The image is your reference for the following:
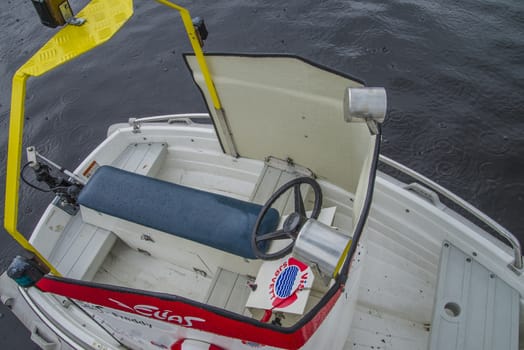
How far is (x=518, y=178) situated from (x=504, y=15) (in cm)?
330

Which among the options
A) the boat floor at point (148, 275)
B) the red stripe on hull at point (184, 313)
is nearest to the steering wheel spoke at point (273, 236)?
the red stripe on hull at point (184, 313)

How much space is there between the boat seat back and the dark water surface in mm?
2195

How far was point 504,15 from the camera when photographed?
6258 mm

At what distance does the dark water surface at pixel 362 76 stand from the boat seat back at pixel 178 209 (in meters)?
2.20

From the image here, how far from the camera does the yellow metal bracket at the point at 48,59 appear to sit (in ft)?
6.73

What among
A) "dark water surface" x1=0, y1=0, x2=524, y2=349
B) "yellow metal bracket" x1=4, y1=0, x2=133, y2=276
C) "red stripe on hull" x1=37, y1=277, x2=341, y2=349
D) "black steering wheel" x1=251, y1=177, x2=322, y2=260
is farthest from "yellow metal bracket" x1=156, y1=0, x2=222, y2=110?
"dark water surface" x1=0, y1=0, x2=524, y2=349

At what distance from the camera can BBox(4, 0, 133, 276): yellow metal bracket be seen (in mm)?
2051

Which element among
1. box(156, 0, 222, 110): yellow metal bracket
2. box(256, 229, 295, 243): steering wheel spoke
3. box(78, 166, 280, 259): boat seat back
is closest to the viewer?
box(256, 229, 295, 243): steering wheel spoke

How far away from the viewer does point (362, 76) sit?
5859mm

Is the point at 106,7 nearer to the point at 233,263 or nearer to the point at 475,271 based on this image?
the point at 233,263

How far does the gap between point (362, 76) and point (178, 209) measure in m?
4.14

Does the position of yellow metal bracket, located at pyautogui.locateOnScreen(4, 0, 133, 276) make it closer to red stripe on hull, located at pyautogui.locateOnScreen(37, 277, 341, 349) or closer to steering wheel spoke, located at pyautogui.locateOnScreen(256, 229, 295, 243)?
red stripe on hull, located at pyautogui.locateOnScreen(37, 277, 341, 349)

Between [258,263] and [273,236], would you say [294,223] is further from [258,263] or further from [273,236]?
[258,263]

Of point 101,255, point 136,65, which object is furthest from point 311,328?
point 136,65
